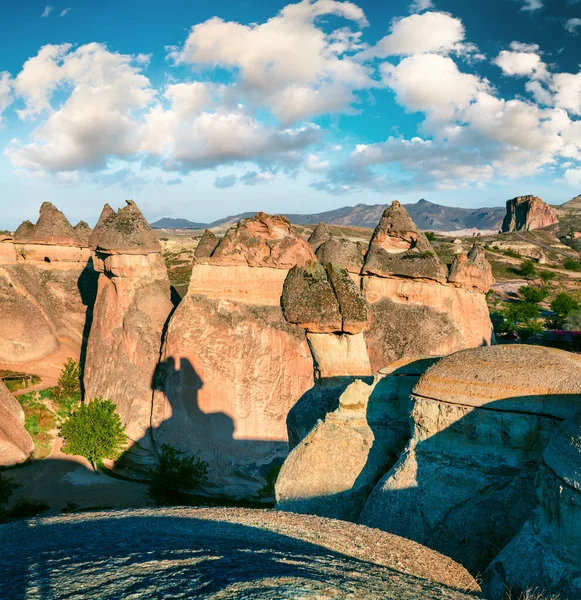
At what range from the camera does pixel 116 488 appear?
41.7 feet

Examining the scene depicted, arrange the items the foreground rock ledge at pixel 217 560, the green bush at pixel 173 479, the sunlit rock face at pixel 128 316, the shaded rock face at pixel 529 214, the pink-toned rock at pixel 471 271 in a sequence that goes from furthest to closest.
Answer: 1. the shaded rock face at pixel 529 214
2. the sunlit rock face at pixel 128 316
3. the pink-toned rock at pixel 471 271
4. the green bush at pixel 173 479
5. the foreground rock ledge at pixel 217 560

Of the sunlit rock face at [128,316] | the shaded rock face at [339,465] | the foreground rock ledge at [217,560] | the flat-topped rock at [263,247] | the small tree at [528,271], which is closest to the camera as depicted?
the foreground rock ledge at [217,560]

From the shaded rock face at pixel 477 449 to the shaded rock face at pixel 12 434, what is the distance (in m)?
10.1

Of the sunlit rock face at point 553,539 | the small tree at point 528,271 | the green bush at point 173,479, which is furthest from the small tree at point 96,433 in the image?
the small tree at point 528,271

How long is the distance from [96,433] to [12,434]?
2.13 m

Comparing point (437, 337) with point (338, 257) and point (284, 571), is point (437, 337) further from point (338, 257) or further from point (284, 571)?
point (284, 571)

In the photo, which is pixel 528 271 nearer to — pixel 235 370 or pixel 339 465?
pixel 235 370

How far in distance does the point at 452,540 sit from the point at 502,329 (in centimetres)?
2876

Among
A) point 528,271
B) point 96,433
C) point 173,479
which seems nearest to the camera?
point 173,479

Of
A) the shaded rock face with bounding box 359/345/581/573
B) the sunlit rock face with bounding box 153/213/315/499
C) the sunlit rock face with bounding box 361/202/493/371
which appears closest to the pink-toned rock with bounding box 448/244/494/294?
the sunlit rock face with bounding box 361/202/493/371

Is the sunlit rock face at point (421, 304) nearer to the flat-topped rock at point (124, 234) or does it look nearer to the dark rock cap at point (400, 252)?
the dark rock cap at point (400, 252)

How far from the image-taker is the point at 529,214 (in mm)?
104188

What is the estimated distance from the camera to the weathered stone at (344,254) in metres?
13.4

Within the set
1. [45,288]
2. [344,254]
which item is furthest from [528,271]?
[45,288]
